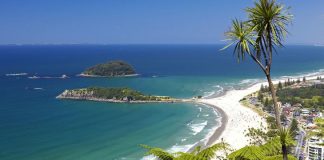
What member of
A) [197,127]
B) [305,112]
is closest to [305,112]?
[305,112]

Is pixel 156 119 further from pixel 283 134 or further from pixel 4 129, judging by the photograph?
pixel 283 134

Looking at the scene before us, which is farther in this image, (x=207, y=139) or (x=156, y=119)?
(x=156, y=119)

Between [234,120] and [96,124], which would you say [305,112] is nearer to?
[234,120]

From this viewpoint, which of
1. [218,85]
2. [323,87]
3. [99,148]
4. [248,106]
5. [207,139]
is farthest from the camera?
[218,85]

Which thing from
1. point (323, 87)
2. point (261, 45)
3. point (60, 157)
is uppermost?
point (261, 45)

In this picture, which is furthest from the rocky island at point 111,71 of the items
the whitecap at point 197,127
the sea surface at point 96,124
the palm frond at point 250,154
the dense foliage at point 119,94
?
the palm frond at point 250,154

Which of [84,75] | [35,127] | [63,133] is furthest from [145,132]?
[84,75]
